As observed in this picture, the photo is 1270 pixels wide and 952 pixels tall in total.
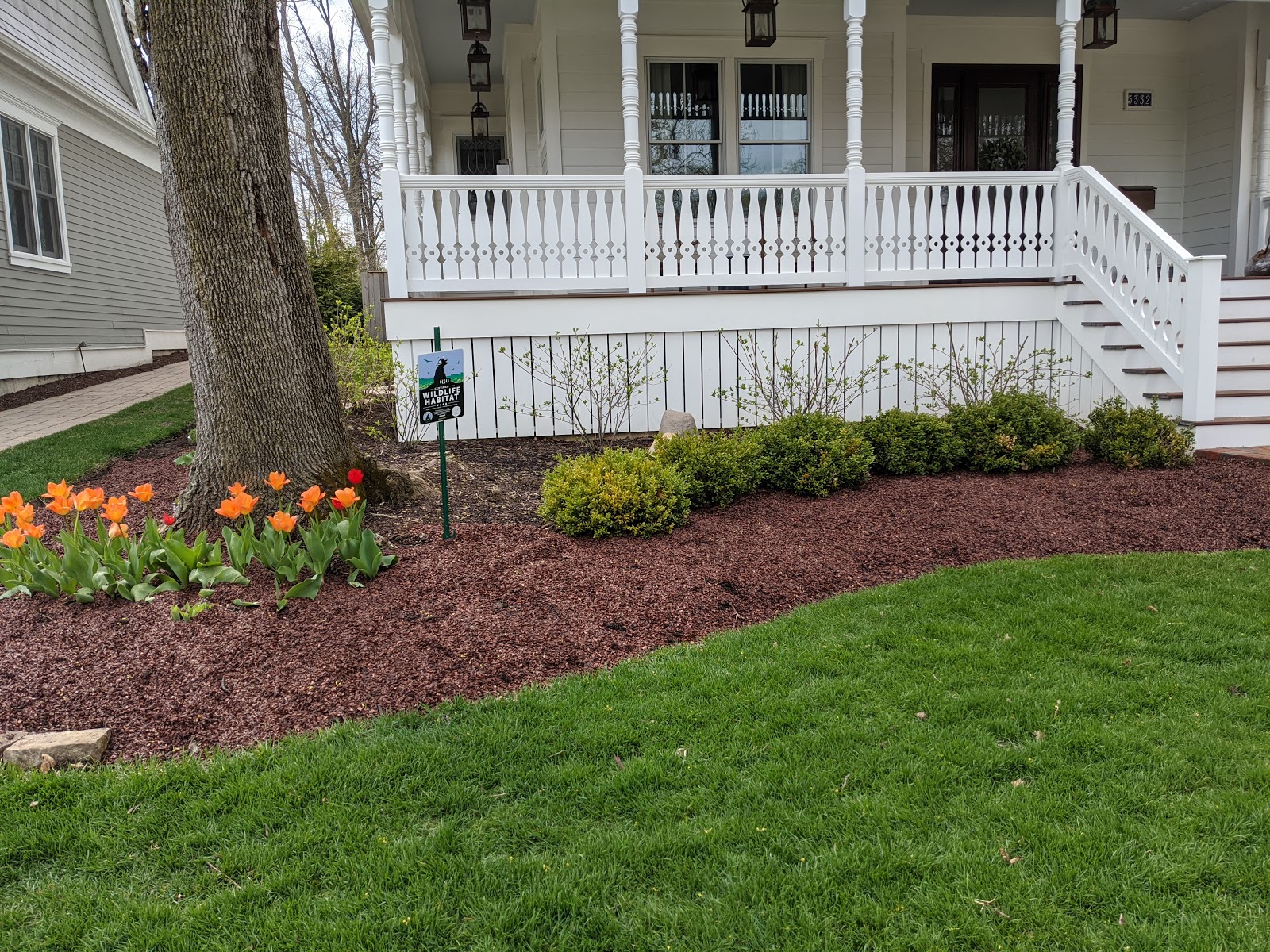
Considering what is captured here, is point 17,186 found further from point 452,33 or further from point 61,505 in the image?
point 61,505

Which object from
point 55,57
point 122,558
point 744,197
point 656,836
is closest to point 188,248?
point 122,558

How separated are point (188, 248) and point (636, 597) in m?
2.71

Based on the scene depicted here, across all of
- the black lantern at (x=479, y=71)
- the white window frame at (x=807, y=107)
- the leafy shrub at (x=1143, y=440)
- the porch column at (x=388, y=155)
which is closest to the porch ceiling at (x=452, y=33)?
the black lantern at (x=479, y=71)

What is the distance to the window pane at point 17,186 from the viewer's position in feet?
35.8

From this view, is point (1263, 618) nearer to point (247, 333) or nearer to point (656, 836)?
point (656, 836)

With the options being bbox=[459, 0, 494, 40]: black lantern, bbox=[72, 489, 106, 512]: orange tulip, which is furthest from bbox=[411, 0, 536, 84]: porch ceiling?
bbox=[72, 489, 106, 512]: orange tulip

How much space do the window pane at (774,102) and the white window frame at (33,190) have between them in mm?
8802

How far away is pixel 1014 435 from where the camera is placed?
20.3 ft

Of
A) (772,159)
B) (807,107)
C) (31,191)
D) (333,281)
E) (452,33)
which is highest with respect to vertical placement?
(452,33)

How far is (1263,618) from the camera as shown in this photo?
11.8 ft

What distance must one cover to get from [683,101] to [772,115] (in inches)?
38.2

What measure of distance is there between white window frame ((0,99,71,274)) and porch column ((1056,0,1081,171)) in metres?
11.6

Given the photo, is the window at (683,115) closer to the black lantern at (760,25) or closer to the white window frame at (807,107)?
the white window frame at (807,107)

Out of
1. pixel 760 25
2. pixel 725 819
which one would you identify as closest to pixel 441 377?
pixel 725 819
